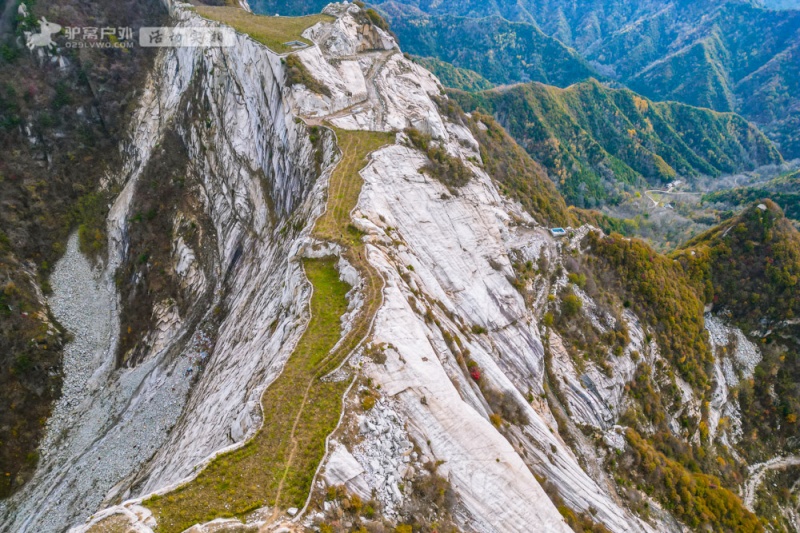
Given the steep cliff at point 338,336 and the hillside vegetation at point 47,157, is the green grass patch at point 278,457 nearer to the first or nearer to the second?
the steep cliff at point 338,336

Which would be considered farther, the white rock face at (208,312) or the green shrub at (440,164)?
the green shrub at (440,164)

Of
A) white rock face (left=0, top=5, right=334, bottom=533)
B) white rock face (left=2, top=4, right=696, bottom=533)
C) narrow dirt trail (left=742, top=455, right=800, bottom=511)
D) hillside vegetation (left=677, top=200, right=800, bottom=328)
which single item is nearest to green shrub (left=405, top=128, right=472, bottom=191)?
white rock face (left=2, top=4, right=696, bottom=533)

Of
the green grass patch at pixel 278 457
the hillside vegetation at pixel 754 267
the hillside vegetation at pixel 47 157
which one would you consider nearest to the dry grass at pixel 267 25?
the hillside vegetation at pixel 47 157

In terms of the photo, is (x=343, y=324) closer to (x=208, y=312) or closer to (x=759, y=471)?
(x=208, y=312)

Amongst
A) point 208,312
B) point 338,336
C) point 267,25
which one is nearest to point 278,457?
point 338,336

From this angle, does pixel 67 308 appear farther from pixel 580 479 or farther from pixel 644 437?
pixel 644 437
